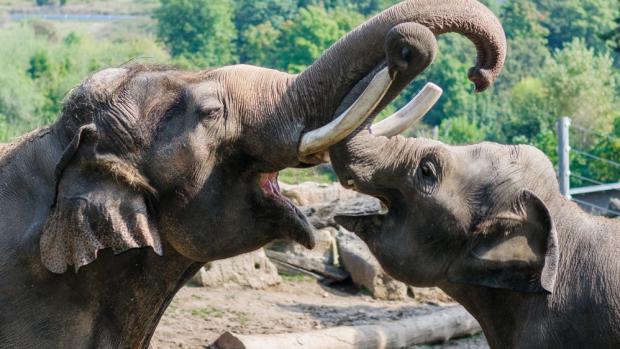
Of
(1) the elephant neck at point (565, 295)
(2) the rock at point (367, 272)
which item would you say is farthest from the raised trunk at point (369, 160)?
(2) the rock at point (367, 272)

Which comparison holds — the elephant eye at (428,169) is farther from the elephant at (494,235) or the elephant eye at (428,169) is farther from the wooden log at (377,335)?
the wooden log at (377,335)

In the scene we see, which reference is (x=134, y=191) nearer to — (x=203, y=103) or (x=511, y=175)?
(x=203, y=103)

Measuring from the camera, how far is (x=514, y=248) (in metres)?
6.05

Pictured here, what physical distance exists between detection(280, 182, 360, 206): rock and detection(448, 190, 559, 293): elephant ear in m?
9.61

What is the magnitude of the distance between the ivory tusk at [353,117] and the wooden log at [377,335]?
13.6 ft

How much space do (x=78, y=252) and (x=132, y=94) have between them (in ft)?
2.67

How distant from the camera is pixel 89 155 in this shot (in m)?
5.77

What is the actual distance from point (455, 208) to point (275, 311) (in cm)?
651

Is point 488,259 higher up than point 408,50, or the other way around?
point 408,50

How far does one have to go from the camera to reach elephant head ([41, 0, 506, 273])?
5656 mm

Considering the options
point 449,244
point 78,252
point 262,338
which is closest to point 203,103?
point 78,252

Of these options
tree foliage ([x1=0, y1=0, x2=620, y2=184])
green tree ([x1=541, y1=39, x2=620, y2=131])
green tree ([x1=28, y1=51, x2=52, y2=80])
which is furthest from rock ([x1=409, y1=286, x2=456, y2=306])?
green tree ([x1=28, y1=51, x2=52, y2=80])

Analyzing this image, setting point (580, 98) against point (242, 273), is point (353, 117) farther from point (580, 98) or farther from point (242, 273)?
point (580, 98)

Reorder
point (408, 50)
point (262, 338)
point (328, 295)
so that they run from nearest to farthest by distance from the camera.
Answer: point (408, 50), point (262, 338), point (328, 295)
